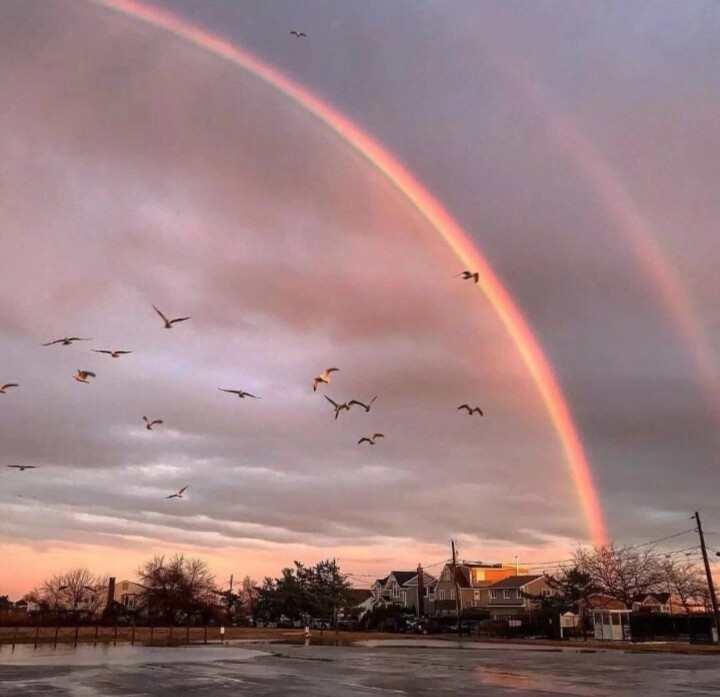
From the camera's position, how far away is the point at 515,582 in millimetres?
111438

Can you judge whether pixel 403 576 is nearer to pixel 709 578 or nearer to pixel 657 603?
pixel 657 603

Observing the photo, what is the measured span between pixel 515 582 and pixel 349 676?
91.7 m

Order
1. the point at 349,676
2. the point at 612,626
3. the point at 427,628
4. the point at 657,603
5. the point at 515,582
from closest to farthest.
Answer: the point at 349,676
the point at 612,626
the point at 427,628
the point at 657,603
the point at 515,582

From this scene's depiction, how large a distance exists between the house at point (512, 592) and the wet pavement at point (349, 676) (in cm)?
7436

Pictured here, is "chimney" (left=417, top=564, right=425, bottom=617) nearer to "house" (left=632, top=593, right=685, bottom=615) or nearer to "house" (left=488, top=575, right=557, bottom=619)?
"house" (left=488, top=575, right=557, bottom=619)

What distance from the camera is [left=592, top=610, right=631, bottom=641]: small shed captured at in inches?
2500

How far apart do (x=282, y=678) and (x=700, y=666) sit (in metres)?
17.9

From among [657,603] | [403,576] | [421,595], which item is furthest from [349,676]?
[403,576]

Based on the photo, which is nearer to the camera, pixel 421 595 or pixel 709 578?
pixel 709 578

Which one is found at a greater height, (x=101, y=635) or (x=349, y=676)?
(x=101, y=635)

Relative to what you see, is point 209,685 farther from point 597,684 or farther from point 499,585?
point 499,585

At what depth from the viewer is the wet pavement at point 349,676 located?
20.4 m

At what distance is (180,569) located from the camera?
401 ft

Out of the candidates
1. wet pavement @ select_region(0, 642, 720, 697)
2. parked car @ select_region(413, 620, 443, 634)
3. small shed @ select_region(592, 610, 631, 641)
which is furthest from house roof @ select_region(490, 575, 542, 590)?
wet pavement @ select_region(0, 642, 720, 697)
